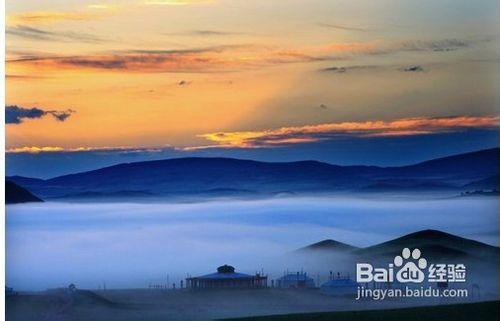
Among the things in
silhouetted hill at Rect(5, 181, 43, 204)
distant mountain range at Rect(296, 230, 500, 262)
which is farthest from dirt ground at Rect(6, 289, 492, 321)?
silhouetted hill at Rect(5, 181, 43, 204)

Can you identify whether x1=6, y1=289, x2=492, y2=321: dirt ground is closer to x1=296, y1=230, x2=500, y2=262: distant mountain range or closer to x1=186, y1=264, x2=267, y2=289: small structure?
x1=186, y1=264, x2=267, y2=289: small structure

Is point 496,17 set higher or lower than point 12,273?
higher

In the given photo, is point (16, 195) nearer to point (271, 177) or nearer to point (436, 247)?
point (271, 177)

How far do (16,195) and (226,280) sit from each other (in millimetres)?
1331

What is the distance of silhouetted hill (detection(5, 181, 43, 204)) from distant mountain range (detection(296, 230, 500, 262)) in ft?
5.32

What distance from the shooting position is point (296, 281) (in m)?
14.2

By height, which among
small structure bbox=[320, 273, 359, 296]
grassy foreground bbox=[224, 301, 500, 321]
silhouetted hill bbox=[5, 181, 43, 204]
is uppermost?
silhouetted hill bbox=[5, 181, 43, 204]

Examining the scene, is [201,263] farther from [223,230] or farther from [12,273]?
[12,273]

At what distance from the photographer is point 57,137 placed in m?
14.2

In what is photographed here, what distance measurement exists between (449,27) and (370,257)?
1.42m

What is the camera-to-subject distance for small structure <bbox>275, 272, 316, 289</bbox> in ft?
46.4

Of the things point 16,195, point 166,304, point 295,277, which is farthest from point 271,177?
point 16,195

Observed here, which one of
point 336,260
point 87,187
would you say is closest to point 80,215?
point 87,187

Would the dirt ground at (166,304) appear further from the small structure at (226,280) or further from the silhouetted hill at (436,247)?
the silhouetted hill at (436,247)
